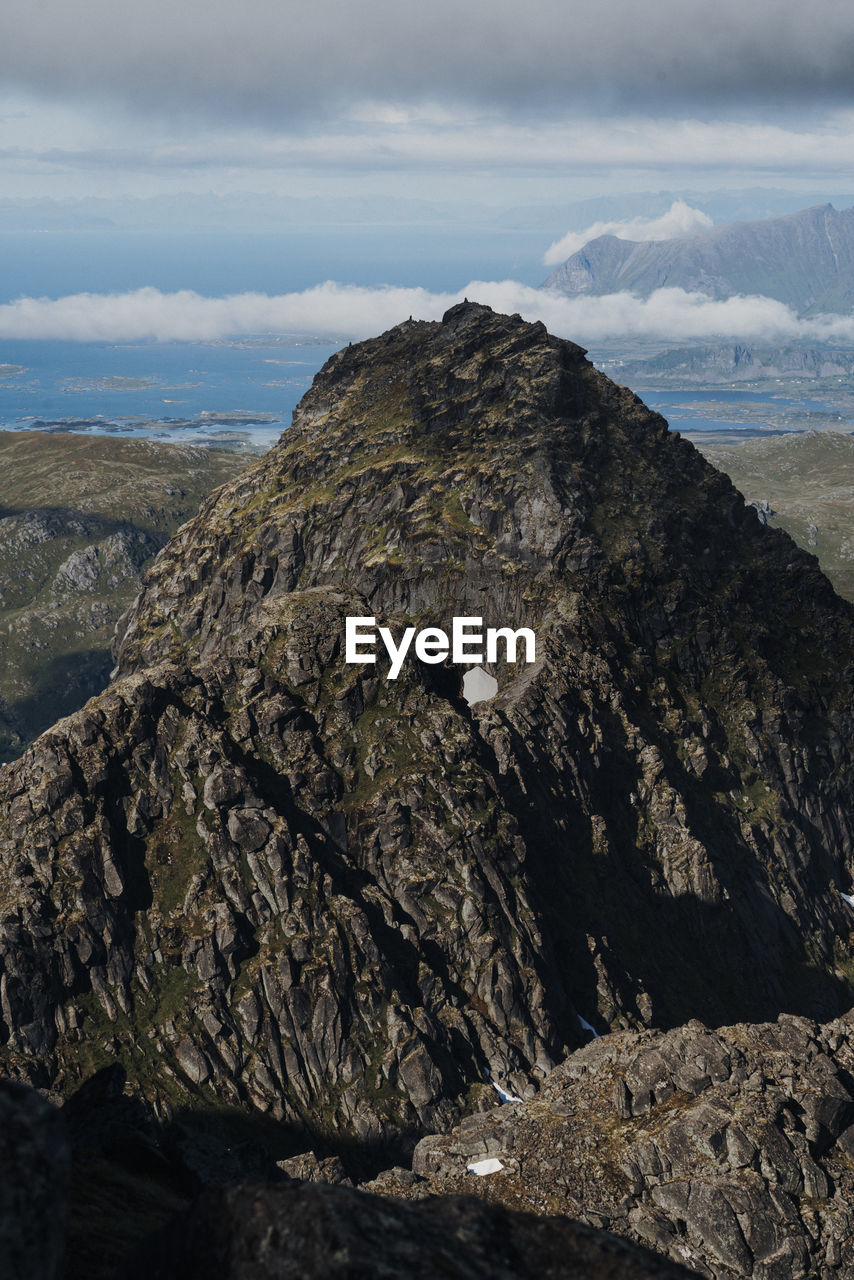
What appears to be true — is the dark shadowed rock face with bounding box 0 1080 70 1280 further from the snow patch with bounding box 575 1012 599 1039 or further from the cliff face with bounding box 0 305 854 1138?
the snow patch with bounding box 575 1012 599 1039

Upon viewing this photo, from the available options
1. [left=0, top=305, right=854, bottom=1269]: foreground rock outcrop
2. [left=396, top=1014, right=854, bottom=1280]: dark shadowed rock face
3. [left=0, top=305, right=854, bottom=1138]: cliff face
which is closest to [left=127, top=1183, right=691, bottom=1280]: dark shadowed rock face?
[left=396, top=1014, right=854, bottom=1280]: dark shadowed rock face

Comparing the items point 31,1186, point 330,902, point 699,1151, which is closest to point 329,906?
point 330,902

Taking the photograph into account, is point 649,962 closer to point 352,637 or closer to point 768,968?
point 768,968

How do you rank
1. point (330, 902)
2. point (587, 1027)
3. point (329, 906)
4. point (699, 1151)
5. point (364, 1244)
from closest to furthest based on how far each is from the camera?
point (364, 1244), point (699, 1151), point (329, 906), point (330, 902), point (587, 1027)

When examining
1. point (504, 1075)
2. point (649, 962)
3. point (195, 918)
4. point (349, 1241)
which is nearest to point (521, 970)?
point (504, 1075)

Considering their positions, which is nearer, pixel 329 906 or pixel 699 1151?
pixel 699 1151

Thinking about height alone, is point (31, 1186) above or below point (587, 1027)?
above

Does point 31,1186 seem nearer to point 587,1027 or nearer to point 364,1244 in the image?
point 364,1244
